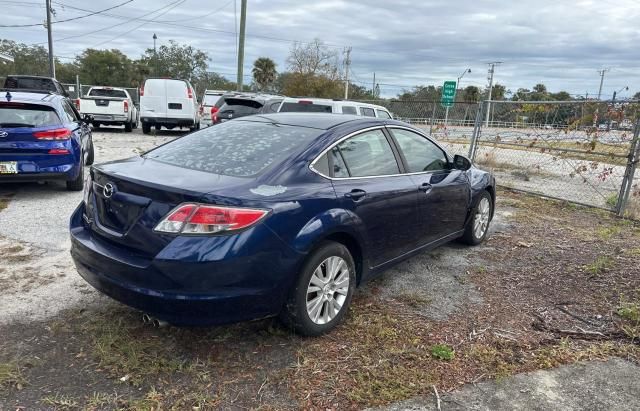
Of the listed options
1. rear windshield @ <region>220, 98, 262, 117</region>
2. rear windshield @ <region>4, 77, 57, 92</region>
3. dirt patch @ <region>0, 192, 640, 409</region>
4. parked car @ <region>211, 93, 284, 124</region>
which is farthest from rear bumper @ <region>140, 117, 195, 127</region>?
dirt patch @ <region>0, 192, 640, 409</region>

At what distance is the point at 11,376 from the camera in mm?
2770

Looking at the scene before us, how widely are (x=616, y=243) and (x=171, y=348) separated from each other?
5635mm

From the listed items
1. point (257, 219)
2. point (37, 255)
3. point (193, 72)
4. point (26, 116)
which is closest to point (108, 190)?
point (257, 219)

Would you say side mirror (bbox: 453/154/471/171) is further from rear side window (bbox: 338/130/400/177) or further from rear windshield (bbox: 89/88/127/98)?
rear windshield (bbox: 89/88/127/98)

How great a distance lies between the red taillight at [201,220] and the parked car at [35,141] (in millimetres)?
4787

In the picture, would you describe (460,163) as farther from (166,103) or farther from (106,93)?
(106,93)

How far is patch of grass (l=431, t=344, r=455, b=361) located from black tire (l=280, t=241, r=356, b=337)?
686mm

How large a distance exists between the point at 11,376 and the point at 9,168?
4530 millimetres

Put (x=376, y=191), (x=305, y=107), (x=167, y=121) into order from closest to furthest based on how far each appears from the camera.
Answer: (x=376, y=191), (x=305, y=107), (x=167, y=121)

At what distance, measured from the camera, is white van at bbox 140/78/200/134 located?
1648 cm

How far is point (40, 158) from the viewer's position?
6547 millimetres

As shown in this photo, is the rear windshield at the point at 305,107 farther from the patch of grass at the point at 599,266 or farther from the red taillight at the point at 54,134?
the patch of grass at the point at 599,266

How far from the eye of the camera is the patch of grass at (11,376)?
2.72 m

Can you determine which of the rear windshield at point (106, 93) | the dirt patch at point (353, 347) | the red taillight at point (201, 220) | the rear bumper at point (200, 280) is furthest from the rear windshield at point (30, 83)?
the red taillight at point (201, 220)
